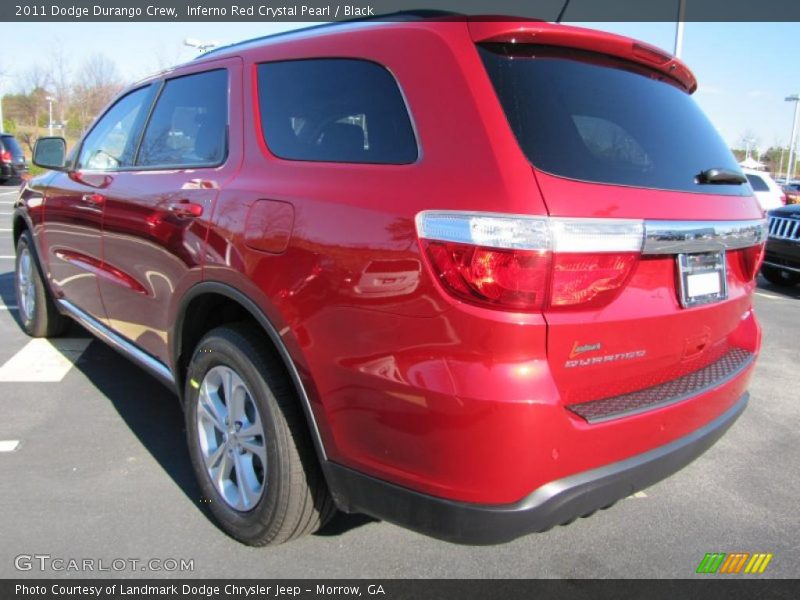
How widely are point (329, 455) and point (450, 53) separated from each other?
1.28m

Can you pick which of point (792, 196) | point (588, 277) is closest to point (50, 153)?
point (588, 277)

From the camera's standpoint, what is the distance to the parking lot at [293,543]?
2414mm

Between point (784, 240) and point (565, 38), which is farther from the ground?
point (565, 38)

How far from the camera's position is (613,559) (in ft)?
8.09

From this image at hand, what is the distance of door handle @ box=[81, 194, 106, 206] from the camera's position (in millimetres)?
3461

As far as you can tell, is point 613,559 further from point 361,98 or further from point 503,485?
point 361,98

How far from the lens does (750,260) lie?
243cm

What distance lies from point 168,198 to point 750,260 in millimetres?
2394

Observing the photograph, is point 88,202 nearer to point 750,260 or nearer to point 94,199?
point 94,199

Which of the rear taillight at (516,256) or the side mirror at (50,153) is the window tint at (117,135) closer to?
the side mirror at (50,153)

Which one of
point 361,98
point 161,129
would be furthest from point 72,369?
point 361,98

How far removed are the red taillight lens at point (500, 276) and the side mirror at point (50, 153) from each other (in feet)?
12.4

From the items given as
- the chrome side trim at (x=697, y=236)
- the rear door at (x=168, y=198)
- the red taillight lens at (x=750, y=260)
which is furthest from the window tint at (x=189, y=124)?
the red taillight lens at (x=750, y=260)

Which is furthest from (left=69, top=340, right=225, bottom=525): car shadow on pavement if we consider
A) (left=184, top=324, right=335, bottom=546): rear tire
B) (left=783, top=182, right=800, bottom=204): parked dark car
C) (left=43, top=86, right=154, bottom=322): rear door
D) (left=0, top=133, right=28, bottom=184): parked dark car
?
(left=0, top=133, right=28, bottom=184): parked dark car
